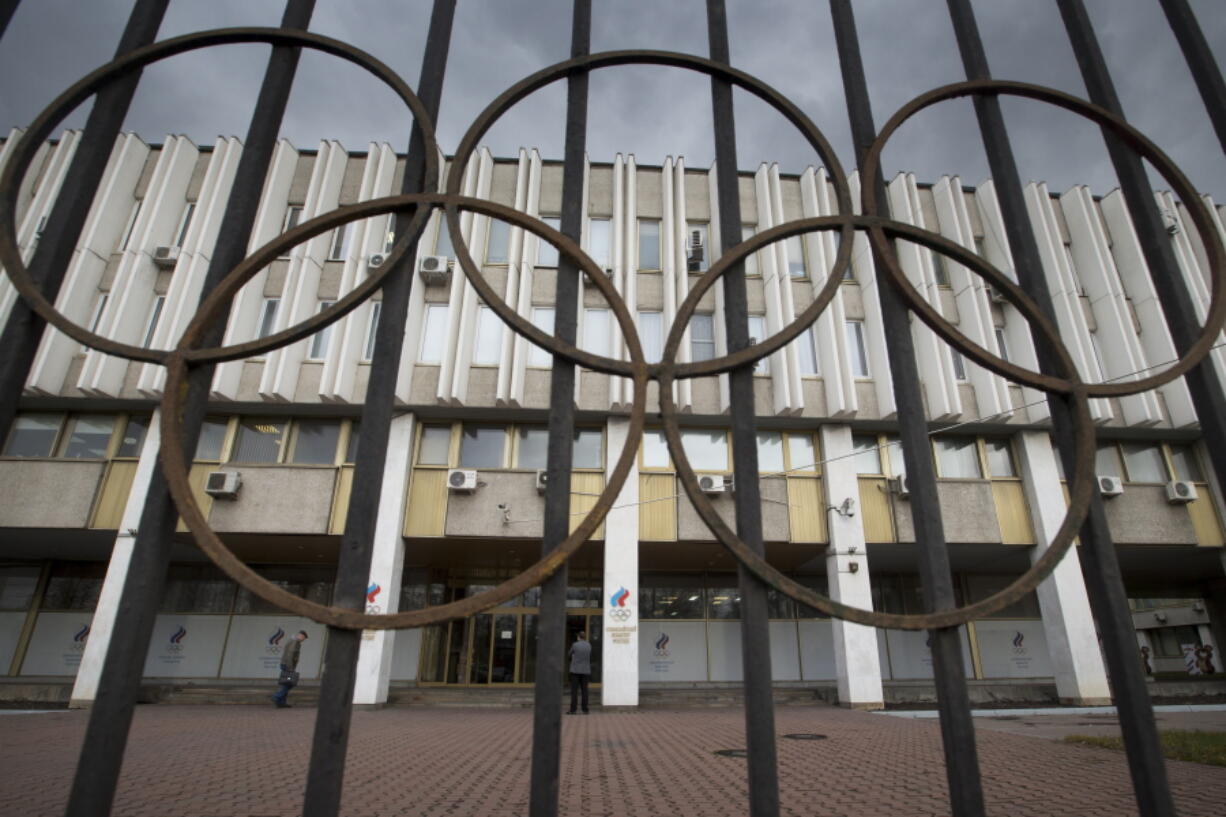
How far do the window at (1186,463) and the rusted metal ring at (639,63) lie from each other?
2139 cm

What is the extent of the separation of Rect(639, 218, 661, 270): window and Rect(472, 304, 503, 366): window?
485cm

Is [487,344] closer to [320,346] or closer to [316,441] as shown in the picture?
[320,346]

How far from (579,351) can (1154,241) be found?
198 cm

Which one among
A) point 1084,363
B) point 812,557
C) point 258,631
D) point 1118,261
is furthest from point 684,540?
point 1118,261

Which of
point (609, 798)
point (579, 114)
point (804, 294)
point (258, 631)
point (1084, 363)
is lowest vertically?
point (609, 798)

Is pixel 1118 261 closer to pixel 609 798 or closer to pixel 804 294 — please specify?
pixel 804 294

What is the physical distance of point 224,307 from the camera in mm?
1876

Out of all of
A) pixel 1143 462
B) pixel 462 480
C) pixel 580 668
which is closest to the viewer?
pixel 580 668

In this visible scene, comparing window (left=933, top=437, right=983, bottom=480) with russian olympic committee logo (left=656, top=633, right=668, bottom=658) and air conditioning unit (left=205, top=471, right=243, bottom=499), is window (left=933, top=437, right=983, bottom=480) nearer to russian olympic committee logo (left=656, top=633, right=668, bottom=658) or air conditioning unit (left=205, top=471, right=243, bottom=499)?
russian olympic committee logo (left=656, top=633, right=668, bottom=658)

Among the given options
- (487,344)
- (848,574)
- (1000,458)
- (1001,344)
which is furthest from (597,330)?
(1000,458)

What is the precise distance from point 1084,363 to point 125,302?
23.4 metres

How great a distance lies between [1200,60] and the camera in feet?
8.18

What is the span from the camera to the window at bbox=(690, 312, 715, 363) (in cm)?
1773

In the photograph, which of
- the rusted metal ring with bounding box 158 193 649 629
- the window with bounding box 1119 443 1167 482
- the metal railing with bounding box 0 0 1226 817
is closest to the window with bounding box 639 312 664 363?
the window with bounding box 1119 443 1167 482
